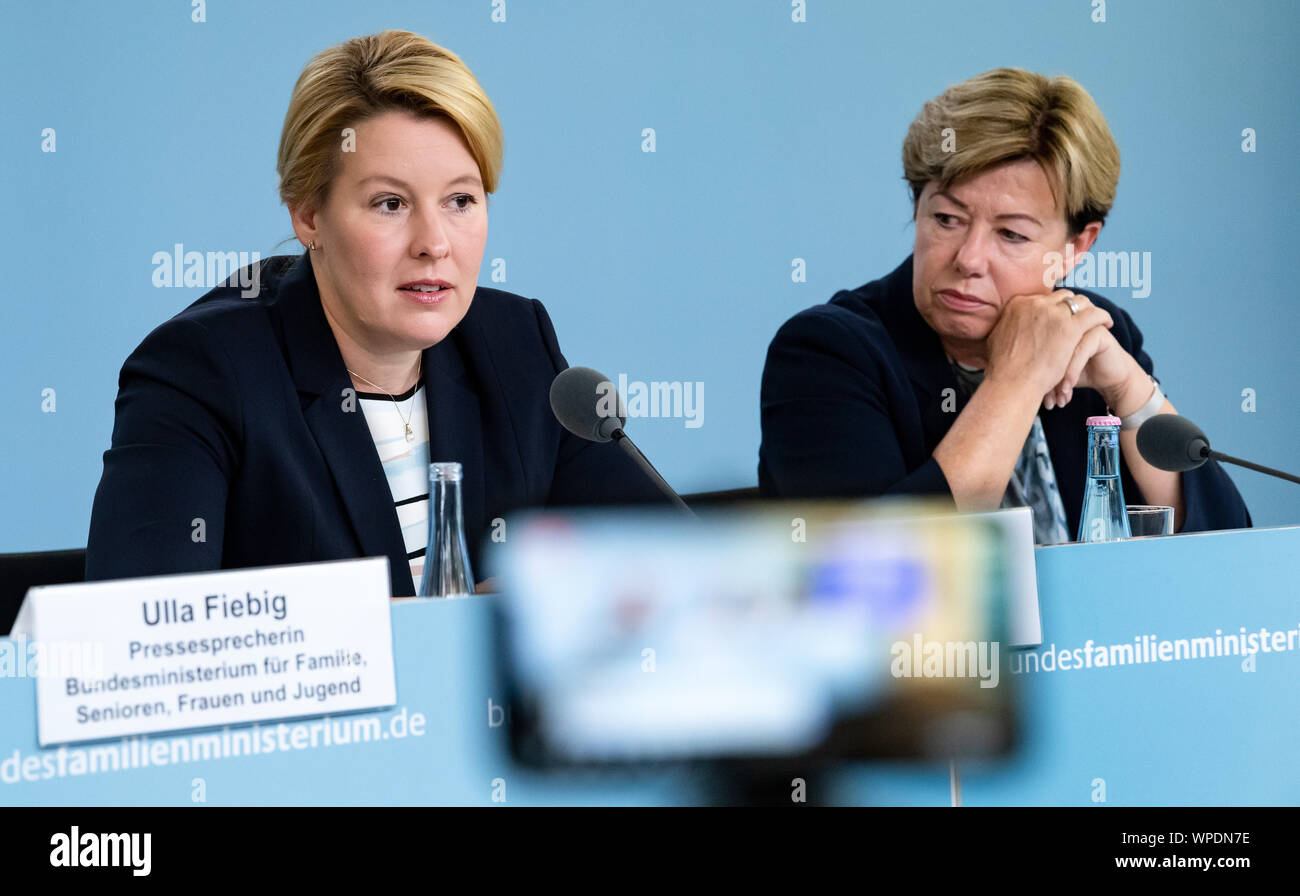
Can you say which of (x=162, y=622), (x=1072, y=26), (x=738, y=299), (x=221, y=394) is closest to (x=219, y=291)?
(x=221, y=394)

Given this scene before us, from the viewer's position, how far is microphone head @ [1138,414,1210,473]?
1155mm

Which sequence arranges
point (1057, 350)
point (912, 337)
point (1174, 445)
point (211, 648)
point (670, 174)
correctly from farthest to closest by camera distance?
point (670, 174) < point (912, 337) < point (1057, 350) < point (1174, 445) < point (211, 648)

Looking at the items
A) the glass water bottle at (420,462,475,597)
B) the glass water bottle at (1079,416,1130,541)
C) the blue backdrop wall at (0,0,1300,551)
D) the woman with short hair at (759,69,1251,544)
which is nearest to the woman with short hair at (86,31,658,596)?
the glass water bottle at (420,462,475,597)

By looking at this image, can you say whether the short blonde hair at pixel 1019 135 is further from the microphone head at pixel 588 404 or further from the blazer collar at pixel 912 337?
the microphone head at pixel 588 404

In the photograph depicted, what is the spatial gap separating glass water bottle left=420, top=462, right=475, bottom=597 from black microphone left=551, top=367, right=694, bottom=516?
0.11 meters

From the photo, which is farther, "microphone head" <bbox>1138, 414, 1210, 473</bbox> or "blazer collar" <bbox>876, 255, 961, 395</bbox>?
"blazer collar" <bbox>876, 255, 961, 395</bbox>

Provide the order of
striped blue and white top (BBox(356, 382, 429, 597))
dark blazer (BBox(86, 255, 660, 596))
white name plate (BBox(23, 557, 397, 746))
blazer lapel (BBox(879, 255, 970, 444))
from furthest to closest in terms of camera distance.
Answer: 1. blazer lapel (BBox(879, 255, 970, 444))
2. striped blue and white top (BBox(356, 382, 429, 597))
3. dark blazer (BBox(86, 255, 660, 596))
4. white name plate (BBox(23, 557, 397, 746))

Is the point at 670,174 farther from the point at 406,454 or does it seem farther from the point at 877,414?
the point at 406,454

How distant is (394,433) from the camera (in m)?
1.37

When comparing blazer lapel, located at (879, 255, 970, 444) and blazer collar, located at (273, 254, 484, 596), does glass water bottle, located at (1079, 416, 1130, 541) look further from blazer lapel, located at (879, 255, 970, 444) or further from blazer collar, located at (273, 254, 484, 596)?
blazer collar, located at (273, 254, 484, 596)

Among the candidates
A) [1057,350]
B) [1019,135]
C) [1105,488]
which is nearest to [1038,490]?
[1057,350]

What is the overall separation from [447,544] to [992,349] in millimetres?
861

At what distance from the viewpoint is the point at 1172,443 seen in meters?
1.17

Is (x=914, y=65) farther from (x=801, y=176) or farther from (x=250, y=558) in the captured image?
(x=250, y=558)
